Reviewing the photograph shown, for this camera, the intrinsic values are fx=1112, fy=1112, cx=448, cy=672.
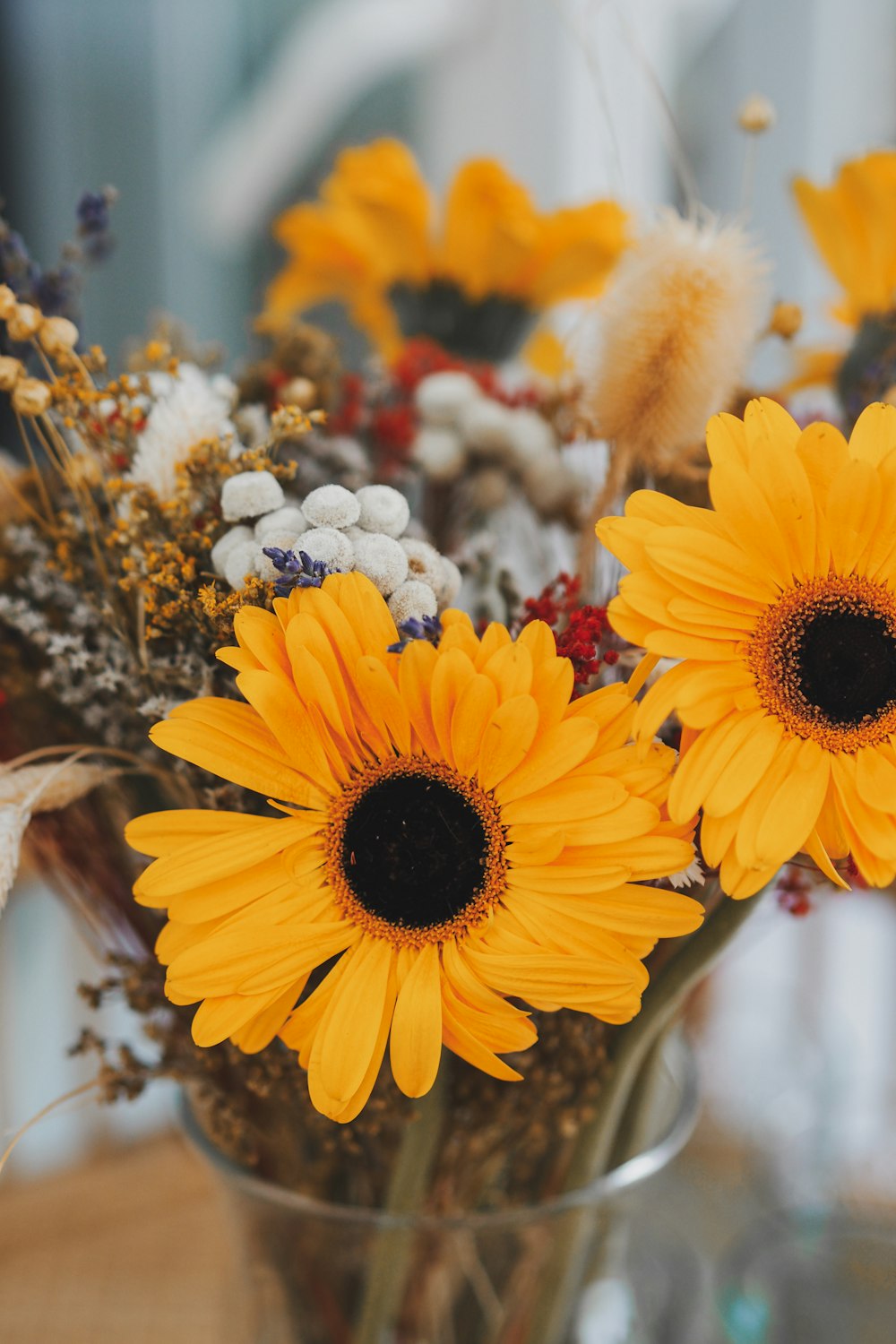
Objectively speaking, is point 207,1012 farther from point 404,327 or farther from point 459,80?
point 459,80

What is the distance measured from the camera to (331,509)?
324 mm

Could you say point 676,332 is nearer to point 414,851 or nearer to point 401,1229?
point 414,851

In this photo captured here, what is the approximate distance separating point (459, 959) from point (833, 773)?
118mm

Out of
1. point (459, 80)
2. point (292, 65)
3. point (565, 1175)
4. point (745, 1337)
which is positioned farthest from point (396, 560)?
point (292, 65)

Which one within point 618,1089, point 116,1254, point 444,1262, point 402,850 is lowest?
point 116,1254

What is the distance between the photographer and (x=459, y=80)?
54.7 inches

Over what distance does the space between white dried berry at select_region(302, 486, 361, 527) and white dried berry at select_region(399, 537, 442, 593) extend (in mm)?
20

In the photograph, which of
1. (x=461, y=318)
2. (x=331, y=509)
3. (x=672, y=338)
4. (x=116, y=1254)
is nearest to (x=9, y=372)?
(x=331, y=509)

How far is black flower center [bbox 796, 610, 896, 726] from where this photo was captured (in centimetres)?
31

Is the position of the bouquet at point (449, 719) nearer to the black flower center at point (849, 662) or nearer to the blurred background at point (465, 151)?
the black flower center at point (849, 662)

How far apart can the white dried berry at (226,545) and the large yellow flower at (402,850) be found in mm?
42

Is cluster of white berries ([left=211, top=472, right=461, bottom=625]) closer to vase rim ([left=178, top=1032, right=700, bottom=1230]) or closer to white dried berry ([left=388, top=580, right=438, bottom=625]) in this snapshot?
white dried berry ([left=388, top=580, right=438, bottom=625])

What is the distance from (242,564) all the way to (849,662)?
0.18m

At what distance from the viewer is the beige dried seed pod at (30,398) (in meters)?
0.36
